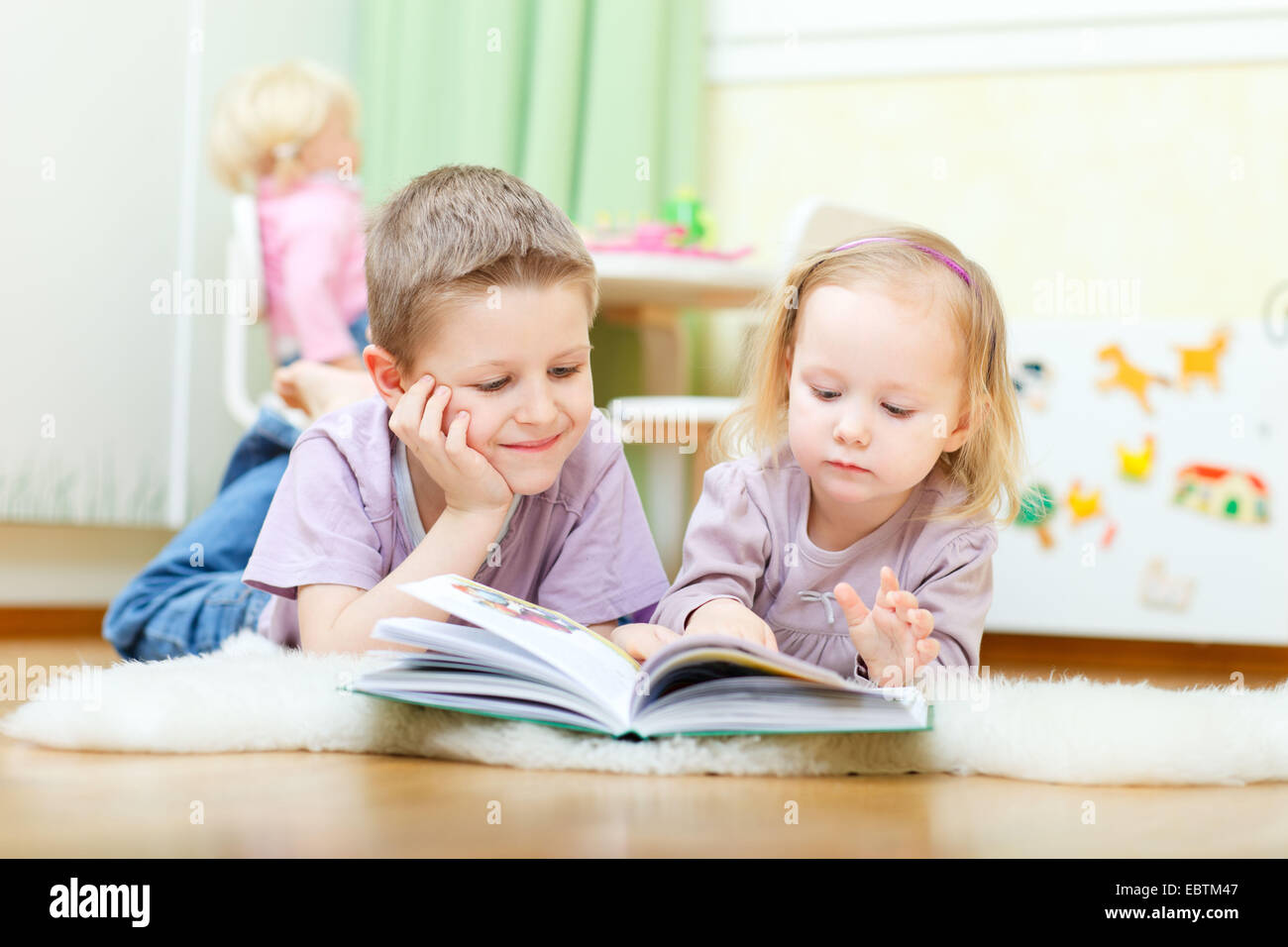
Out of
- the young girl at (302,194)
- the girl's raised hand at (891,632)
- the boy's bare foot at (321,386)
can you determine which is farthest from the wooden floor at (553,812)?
the young girl at (302,194)

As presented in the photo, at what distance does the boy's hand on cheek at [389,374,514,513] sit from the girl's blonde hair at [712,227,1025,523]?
0.29 metres

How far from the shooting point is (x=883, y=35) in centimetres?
276

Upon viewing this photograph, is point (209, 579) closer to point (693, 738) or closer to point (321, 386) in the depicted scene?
point (321, 386)

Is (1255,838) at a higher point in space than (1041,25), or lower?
lower

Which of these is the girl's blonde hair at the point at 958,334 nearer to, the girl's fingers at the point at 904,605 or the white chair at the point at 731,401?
the girl's fingers at the point at 904,605

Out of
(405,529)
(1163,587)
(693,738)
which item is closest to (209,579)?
(405,529)

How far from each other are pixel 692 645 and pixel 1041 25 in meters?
2.27

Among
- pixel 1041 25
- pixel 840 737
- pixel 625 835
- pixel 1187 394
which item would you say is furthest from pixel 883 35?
pixel 625 835

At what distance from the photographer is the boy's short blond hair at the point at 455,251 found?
1021 mm

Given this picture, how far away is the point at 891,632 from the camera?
3.11ft

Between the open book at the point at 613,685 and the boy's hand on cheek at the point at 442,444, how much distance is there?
17 cm

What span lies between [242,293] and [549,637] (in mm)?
1717
